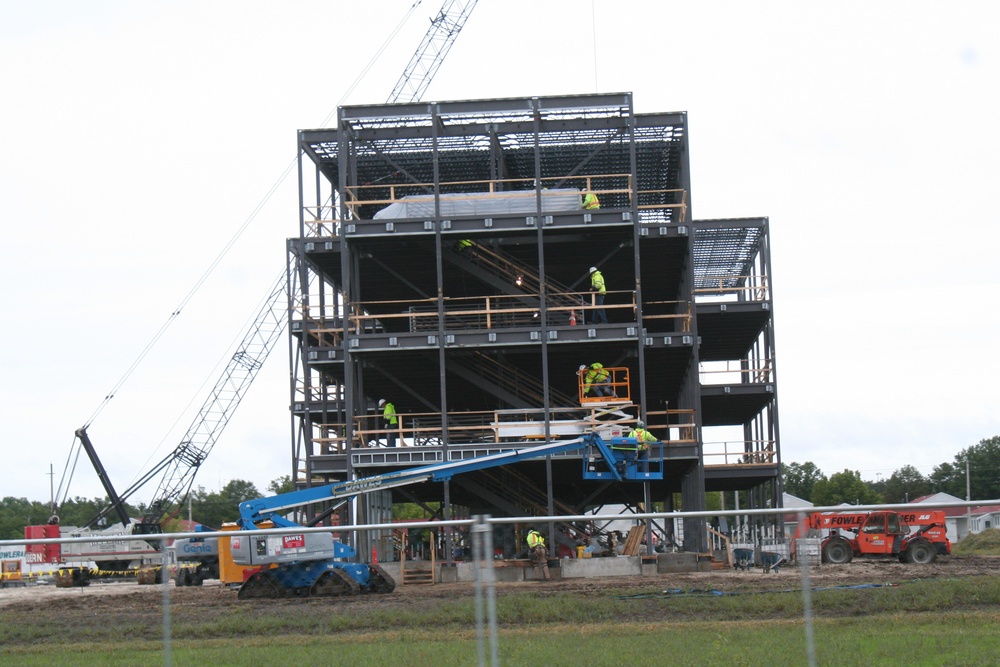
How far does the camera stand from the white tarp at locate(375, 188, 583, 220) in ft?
119

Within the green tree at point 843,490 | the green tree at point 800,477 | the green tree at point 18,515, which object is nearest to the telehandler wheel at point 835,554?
the green tree at point 18,515

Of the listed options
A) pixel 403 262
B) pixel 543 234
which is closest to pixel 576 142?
pixel 543 234

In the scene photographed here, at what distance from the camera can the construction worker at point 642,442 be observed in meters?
30.9

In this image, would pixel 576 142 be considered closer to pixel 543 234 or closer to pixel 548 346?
pixel 543 234

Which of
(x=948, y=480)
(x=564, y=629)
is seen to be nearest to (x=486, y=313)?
(x=564, y=629)

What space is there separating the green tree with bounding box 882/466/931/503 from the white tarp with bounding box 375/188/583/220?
313 feet

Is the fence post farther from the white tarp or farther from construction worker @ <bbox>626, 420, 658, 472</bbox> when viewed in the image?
the white tarp

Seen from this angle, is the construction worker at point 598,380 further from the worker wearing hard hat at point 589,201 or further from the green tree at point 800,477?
the green tree at point 800,477

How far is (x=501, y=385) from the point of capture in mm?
38188

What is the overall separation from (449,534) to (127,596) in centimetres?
830

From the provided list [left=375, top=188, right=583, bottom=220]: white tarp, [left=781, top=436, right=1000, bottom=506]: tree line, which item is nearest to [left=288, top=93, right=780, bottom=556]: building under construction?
[left=375, top=188, right=583, bottom=220]: white tarp

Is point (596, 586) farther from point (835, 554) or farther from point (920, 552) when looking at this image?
point (920, 552)

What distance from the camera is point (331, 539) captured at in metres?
22.9

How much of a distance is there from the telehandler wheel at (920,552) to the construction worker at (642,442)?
18559mm
